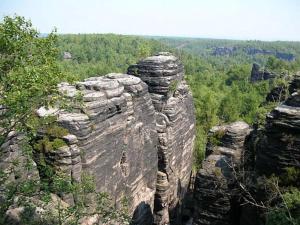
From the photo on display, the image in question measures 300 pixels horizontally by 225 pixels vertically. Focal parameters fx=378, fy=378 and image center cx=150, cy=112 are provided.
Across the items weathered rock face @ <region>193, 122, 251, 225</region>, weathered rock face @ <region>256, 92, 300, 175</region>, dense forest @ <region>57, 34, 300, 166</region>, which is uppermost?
weathered rock face @ <region>256, 92, 300, 175</region>

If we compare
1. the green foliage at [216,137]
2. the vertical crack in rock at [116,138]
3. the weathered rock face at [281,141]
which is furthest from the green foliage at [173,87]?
the weathered rock face at [281,141]

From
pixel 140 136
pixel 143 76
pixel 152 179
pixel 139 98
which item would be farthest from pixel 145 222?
pixel 143 76

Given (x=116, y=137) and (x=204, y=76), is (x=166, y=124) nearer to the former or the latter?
(x=116, y=137)

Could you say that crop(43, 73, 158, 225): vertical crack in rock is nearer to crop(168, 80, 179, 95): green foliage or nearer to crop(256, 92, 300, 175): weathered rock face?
crop(168, 80, 179, 95): green foliage

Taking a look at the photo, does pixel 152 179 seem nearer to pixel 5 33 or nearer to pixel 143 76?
pixel 143 76

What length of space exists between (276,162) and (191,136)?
24.9 m

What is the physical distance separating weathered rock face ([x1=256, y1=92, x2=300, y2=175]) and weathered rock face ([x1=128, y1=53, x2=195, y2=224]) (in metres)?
16.7

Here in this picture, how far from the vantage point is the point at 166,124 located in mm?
38562

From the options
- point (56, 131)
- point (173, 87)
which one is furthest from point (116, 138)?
point (173, 87)

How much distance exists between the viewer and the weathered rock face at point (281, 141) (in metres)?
20.9

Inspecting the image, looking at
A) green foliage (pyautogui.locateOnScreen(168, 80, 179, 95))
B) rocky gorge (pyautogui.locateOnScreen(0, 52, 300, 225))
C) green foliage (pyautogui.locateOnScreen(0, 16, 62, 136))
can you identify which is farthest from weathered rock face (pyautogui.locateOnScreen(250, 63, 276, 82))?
green foliage (pyautogui.locateOnScreen(0, 16, 62, 136))

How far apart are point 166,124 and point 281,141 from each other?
18.1 metres

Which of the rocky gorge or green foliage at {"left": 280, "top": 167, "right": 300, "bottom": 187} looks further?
the rocky gorge

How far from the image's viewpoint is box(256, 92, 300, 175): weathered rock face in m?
20.9
